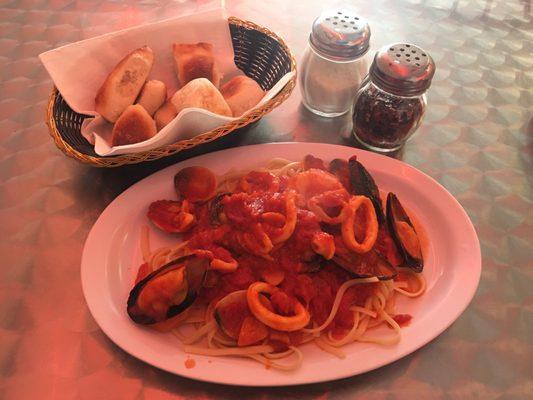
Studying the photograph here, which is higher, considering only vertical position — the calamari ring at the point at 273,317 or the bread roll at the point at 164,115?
the bread roll at the point at 164,115

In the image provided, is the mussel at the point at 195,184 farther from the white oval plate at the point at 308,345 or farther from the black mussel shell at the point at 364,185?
the black mussel shell at the point at 364,185

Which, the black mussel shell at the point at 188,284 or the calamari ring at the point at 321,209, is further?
the calamari ring at the point at 321,209

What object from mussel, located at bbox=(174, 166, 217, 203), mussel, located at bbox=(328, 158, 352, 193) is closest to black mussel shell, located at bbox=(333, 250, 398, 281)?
mussel, located at bbox=(328, 158, 352, 193)

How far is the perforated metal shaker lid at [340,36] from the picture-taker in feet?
7.91

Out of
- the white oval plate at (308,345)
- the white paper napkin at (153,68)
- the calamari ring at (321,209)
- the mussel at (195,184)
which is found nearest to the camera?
the white oval plate at (308,345)

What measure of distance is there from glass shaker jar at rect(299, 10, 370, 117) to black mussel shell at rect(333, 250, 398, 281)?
111 centimetres

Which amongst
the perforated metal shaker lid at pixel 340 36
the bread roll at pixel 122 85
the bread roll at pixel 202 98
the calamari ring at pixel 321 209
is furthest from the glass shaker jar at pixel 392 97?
the bread roll at pixel 122 85

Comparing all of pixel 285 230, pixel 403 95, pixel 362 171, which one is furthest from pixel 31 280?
pixel 403 95

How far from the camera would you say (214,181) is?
225cm

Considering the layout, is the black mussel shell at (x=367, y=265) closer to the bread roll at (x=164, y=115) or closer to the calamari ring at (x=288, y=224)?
the calamari ring at (x=288, y=224)

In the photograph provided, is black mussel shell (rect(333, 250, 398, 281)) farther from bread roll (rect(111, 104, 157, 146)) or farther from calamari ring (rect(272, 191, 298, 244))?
bread roll (rect(111, 104, 157, 146))

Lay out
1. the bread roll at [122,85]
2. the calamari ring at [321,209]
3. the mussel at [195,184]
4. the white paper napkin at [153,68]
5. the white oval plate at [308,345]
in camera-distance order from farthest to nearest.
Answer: the bread roll at [122,85] → the mussel at [195,184] → the white paper napkin at [153,68] → the calamari ring at [321,209] → the white oval plate at [308,345]

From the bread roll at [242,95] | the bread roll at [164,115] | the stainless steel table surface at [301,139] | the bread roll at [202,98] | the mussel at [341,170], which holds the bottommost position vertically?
the stainless steel table surface at [301,139]

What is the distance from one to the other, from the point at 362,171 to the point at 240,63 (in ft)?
3.57
